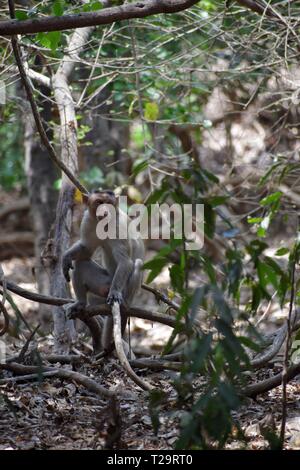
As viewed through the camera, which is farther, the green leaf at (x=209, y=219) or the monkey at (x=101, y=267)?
the monkey at (x=101, y=267)

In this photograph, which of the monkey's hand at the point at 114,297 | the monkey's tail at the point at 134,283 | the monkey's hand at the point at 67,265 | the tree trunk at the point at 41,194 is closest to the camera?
the monkey's hand at the point at 114,297

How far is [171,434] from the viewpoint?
5.05 meters

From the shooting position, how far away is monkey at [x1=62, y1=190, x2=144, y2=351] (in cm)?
736

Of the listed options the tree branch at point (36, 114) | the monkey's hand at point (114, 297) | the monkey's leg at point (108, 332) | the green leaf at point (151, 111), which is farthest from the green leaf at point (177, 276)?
the green leaf at point (151, 111)

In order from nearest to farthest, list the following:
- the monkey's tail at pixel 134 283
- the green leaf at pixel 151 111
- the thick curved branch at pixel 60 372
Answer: the thick curved branch at pixel 60 372, the monkey's tail at pixel 134 283, the green leaf at pixel 151 111

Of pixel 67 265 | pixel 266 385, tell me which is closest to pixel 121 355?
pixel 266 385

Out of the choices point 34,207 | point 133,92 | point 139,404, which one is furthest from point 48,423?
point 34,207

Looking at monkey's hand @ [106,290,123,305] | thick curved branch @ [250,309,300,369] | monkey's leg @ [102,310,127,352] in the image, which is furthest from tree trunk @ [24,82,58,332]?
thick curved branch @ [250,309,300,369]

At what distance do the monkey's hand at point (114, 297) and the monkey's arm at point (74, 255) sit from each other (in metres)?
0.44

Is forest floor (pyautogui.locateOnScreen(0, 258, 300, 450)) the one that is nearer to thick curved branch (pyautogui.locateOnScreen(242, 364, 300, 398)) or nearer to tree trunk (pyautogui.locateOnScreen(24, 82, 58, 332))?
thick curved branch (pyautogui.locateOnScreen(242, 364, 300, 398))

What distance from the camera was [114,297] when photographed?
719 centimetres

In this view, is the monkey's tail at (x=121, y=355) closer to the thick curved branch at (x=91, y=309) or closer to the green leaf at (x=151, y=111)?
the thick curved branch at (x=91, y=309)

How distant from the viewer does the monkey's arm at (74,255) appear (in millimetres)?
7291
